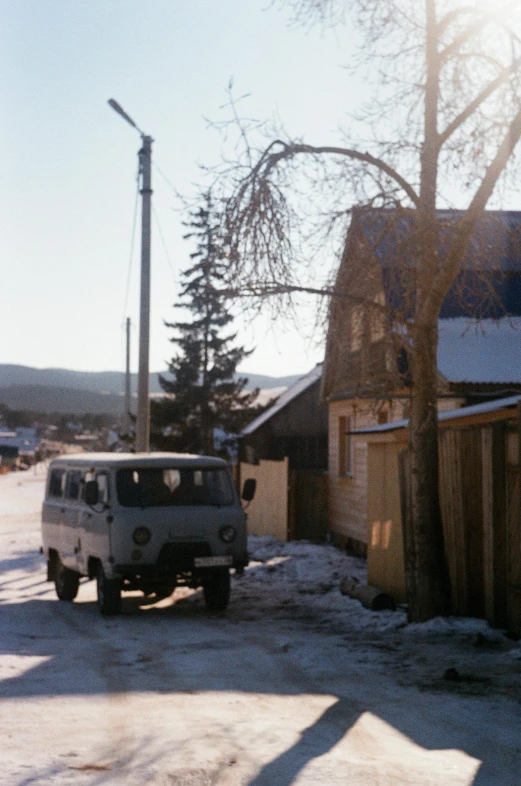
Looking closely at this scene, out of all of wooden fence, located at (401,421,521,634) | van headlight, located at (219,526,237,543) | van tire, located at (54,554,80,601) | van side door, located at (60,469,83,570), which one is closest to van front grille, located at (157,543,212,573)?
van headlight, located at (219,526,237,543)

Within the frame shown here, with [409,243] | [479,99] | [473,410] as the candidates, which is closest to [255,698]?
[473,410]

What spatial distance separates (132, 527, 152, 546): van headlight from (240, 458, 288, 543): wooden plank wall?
1041cm

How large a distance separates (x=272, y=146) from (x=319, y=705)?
6.13 meters

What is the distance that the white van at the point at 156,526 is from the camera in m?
12.8

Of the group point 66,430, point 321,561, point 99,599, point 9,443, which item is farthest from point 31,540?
point 66,430

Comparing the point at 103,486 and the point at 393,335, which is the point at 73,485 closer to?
the point at 103,486

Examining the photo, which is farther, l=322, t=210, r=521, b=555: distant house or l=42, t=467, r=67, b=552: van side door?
l=42, t=467, r=67, b=552: van side door

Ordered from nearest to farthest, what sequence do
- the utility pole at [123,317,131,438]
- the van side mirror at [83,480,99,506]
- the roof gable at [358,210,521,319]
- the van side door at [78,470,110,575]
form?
1. the roof gable at [358,210,521,319]
2. the van side door at [78,470,110,575]
3. the van side mirror at [83,480,99,506]
4. the utility pole at [123,317,131,438]

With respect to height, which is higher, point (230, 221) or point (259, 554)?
point (230, 221)

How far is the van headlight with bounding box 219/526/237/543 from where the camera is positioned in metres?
13.2

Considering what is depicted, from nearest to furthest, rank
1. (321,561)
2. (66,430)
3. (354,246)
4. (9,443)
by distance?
(354,246) < (321,561) < (9,443) < (66,430)

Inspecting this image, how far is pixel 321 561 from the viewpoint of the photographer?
18922mm

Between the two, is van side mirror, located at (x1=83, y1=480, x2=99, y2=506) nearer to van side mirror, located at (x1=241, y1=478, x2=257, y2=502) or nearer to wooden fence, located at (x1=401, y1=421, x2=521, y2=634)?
van side mirror, located at (x1=241, y1=478, x2=257, y2=502)

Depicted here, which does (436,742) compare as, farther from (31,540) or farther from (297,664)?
(31,540)
